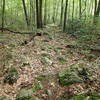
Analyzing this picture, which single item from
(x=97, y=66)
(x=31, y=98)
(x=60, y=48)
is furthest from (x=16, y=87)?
(x=60, y=48)

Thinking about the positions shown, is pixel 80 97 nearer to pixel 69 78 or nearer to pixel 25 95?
pixel 69 78

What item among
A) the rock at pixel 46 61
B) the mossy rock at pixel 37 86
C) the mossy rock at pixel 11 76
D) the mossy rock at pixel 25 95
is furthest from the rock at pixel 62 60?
the mossy rock at pixel 25 95

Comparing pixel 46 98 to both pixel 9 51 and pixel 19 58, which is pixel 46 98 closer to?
pixel 19 58

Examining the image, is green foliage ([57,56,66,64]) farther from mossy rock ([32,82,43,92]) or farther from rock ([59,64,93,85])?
mossy rock ([32,82,43,92])

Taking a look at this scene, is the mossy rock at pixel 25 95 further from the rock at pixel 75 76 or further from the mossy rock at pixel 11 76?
the rock at pixel 75 76

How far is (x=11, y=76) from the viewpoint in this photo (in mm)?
6039

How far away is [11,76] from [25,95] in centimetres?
132

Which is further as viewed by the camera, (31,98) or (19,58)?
(19,58)

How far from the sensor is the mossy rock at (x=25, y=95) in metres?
4.99

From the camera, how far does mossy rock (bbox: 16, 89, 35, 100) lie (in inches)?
196

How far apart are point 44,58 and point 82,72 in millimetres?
2694

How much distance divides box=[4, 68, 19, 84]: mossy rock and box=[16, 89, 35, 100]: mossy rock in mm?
731

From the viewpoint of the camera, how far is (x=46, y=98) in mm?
5074

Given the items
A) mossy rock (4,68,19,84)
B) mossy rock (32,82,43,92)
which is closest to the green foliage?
mossy rock (32,82,43,92)
